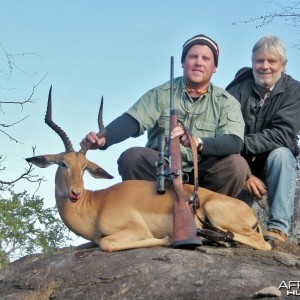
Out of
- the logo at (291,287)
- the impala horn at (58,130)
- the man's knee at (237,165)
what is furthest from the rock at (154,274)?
the impala horn at (58,130)

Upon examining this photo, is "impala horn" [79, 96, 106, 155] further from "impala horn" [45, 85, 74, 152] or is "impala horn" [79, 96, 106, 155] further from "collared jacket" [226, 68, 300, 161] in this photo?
"collared jacket" [226, 68, 300, 161]

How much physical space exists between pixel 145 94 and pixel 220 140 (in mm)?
1201

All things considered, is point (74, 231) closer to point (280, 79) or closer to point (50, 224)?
point (280, 79)

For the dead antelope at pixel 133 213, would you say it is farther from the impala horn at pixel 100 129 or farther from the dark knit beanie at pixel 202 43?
the dark knit beanie at pixel 202 43

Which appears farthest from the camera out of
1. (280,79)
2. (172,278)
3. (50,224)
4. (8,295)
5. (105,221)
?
(50,224)

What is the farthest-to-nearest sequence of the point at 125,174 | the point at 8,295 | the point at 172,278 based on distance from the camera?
the point at 125,174
the point at 8,295
the point at 172,278

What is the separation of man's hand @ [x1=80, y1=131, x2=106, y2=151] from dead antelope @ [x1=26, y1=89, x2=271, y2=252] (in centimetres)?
16

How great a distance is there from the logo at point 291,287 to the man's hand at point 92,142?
257 cm

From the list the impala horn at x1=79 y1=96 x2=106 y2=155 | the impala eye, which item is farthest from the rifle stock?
the impala eye

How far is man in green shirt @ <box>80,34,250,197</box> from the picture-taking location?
6.84 m

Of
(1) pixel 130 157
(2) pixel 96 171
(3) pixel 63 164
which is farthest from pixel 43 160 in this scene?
(1) pixel 130 157

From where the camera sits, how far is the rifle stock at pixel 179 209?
5961 millimetres

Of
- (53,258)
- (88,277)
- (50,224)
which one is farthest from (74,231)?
(50,224)

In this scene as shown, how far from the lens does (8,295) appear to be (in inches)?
236
